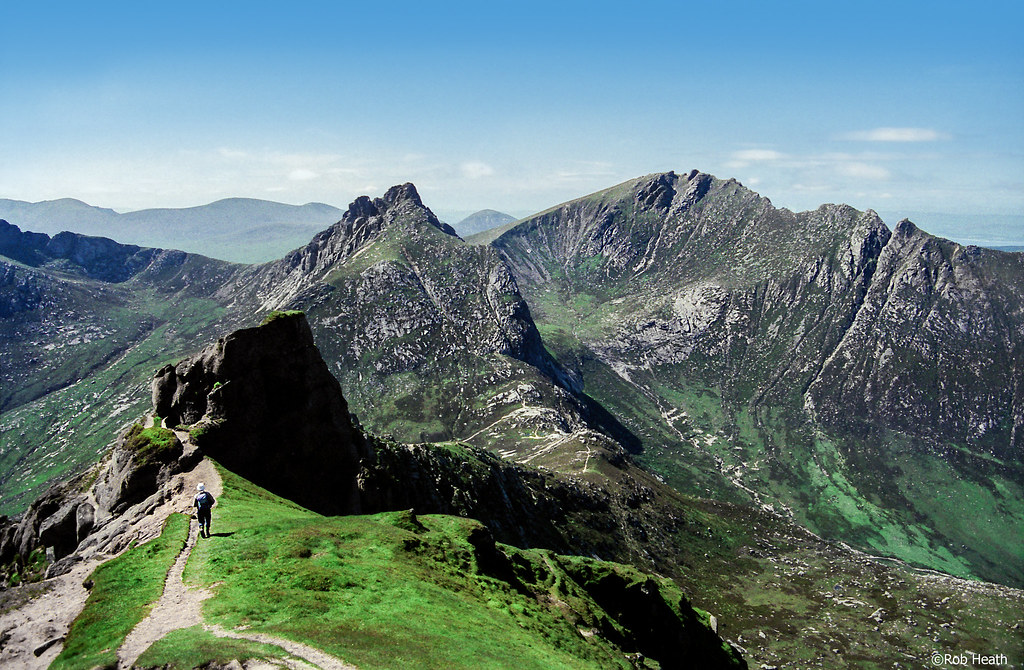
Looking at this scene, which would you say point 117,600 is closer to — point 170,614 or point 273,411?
point 170,614

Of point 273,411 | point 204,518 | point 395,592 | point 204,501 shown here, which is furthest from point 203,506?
point 273,411

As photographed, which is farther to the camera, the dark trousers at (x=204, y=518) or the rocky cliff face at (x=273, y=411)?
the rocky cliff face at (x=273, y=411)

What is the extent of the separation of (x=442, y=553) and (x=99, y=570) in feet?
90.8

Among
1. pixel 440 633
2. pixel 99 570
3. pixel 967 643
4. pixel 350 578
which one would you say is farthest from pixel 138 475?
pixel 967 643

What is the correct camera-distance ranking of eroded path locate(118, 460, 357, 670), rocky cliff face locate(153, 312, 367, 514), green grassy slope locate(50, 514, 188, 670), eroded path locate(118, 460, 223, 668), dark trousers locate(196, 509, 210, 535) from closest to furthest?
eroded path locate(118, 460, 357, 670)
green grassy slope locate(50, 514, 188, 670)
eroded path locate(118, 460, 223, 668)
dark trousers locate(196, 509, 210, 535)
rocky cliff face locate(153, 312, 367, 514)

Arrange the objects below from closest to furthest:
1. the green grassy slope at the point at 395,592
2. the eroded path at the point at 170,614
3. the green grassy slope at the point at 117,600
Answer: the green grassy slope at the point at 117,600 < the eroded path at the point at 170,614 < the green grassy slope at the point at 395,592

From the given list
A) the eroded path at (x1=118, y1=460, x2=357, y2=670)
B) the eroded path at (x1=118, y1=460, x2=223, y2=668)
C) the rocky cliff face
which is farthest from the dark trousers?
the rocky cliff face

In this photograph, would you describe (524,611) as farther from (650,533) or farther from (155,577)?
(650,533)

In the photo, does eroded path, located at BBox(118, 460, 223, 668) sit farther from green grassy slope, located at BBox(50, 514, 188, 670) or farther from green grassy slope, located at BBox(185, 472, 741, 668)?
green grassy slope, located at BBox(185, 472, 741, 668)

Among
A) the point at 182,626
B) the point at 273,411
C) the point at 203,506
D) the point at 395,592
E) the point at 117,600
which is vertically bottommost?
the point at 395,592

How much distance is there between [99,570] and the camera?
39250 mm

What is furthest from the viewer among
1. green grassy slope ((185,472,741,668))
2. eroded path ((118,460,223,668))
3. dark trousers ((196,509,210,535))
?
dark trousers ((196,509,210,535))

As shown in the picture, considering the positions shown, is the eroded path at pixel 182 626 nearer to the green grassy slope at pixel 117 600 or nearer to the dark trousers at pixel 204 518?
the green grassy slope at pixel 117 600

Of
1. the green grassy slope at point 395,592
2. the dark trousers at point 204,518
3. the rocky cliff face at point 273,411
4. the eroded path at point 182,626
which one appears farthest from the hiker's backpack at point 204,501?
the rocky cliff face at point 273,411
